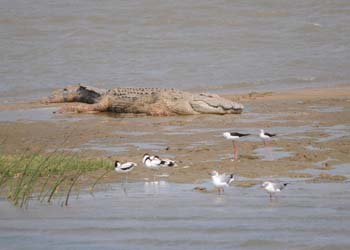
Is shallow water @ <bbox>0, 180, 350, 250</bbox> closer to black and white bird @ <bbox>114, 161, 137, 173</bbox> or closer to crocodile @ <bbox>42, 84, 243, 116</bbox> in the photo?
black and white bird @ <bbox>114, 161, 137, 173</bbox>

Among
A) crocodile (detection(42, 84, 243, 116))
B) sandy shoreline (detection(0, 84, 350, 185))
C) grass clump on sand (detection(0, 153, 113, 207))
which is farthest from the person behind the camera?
crocodile (detection(42, 84, 243, 116))

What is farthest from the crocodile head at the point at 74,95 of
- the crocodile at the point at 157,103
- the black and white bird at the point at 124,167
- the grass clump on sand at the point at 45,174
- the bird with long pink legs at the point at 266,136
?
the black and white bird at the point at 124,167

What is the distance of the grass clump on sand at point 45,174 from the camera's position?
727 centimetres

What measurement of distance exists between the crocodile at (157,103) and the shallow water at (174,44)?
134 inches

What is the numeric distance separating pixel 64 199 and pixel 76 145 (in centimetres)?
367

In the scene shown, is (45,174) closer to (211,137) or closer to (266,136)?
(266,136)

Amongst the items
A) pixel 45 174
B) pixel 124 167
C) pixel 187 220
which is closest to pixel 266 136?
pixel 124 167

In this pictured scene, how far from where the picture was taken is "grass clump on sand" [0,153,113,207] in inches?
286

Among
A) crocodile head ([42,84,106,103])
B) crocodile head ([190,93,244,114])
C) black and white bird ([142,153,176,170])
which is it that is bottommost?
black and white bird ([142,153,176,170])

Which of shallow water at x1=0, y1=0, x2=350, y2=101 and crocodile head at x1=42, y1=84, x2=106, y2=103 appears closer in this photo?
crocodile head at x1=42, y1=84, x2=106, y2=103

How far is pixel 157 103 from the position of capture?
14.6 meters

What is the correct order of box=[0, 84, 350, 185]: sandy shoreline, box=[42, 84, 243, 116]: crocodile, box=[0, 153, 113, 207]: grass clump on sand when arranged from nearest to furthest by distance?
box=[0, 153, 113, 207]: grass clump on sand
box=[0, 84, 350, 185]: sandy shoreline
box=[42, 84, 243, 116]: crocodile

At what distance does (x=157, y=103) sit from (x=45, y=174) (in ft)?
21.2

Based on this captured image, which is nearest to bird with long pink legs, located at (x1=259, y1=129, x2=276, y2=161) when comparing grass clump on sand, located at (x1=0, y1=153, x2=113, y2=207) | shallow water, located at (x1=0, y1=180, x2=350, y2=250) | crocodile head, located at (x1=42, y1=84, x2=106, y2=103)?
grass clump on sand, located at (x1=0, y1=153, x2=113, y2=207)
